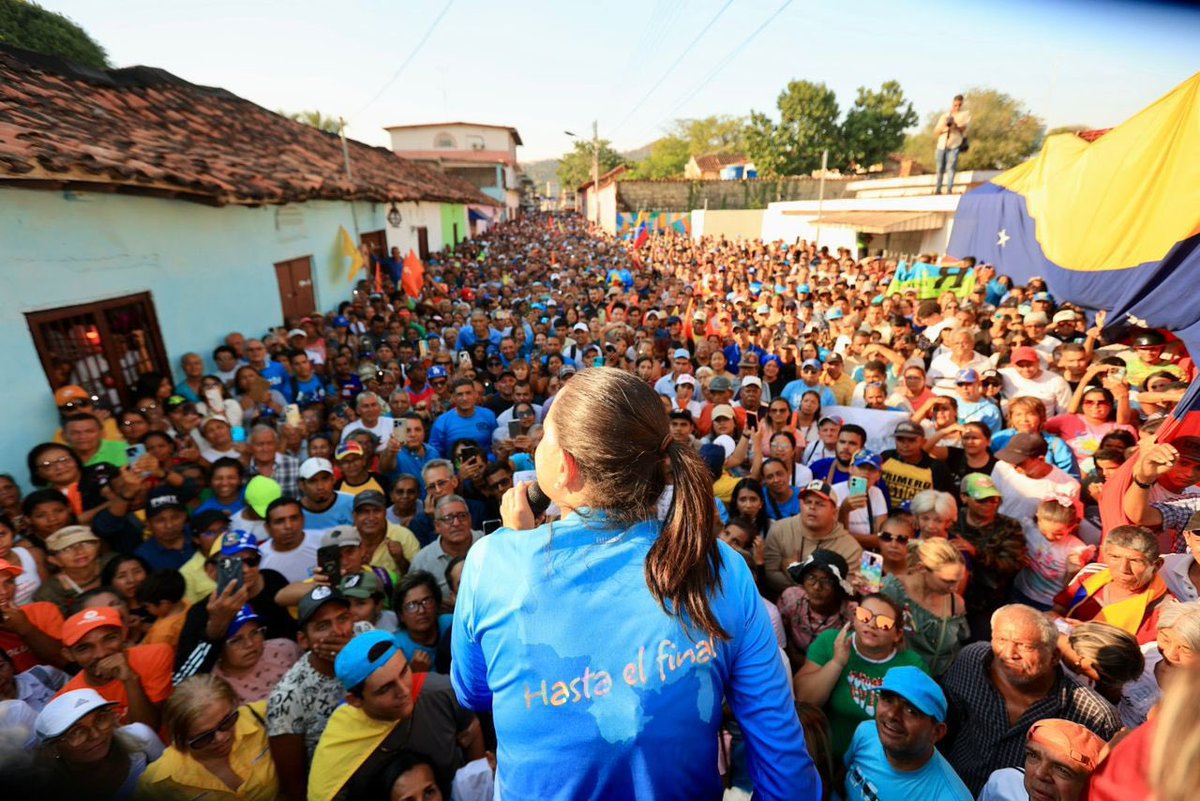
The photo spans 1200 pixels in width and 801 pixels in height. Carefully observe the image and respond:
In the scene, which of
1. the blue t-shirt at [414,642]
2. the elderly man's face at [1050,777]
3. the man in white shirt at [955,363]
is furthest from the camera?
the man in white shirt at [955,363]

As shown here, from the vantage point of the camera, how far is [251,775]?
2.30 meters

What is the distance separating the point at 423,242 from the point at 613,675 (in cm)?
1976

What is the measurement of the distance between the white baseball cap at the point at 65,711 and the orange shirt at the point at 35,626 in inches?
44.9

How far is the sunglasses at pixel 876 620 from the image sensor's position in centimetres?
251

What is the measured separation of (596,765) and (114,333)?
6.96 meters

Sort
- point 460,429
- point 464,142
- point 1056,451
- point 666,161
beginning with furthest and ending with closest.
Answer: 1. point 666,161
2. point 464,142
3. point 460,429
4. point 1056,451

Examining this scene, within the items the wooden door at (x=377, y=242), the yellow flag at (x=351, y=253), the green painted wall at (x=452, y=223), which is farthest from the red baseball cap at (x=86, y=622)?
the green painted wall at (x=452, y=223)

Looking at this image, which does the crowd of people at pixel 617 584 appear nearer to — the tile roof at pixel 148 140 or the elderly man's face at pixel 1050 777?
the elderly man's face at pixel 1050 777

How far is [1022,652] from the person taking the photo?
2295mm

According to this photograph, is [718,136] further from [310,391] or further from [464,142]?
[310,391]

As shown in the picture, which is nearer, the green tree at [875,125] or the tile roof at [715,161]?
the green tree at [875,125]

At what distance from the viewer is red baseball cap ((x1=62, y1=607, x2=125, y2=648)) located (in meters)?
2.45

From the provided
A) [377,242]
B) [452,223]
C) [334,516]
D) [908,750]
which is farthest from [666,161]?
[908,750]

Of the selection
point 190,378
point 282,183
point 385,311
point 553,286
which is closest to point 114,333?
point 190,378
